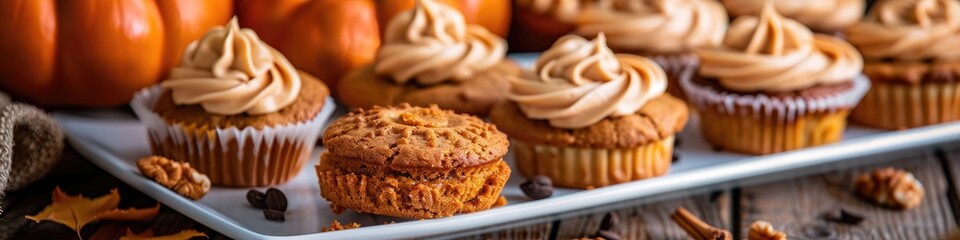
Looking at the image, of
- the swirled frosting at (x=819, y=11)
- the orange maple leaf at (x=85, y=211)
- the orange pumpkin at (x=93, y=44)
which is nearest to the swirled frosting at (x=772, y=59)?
the swirled frosting at (x=819, y=11)

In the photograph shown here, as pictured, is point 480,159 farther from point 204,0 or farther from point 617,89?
point 204,0

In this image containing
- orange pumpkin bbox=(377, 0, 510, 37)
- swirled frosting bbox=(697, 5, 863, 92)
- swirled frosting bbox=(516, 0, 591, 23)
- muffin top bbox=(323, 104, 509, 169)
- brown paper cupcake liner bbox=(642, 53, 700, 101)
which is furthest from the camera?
swirled frosting bbox=(516, 0, 591, 23)

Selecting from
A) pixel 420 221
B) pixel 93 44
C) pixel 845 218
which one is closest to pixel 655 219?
pixel 845 218

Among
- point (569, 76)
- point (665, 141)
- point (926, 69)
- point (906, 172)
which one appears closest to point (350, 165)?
point (569, 76)

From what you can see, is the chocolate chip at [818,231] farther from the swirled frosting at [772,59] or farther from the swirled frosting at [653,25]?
the swirled frosting at [653,25]

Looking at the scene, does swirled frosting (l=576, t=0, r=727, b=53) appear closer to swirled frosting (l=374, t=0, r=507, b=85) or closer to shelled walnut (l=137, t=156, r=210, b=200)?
Answer: swirled frosting (l=374, t=0, r=507, b=85)

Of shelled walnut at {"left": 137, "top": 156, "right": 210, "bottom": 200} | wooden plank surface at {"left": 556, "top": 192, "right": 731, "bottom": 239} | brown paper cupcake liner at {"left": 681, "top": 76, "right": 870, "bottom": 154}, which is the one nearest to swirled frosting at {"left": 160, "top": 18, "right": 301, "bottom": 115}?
shelled walnut at {"left": 137, "top": 156, "right": 210, "bottom": 200}
